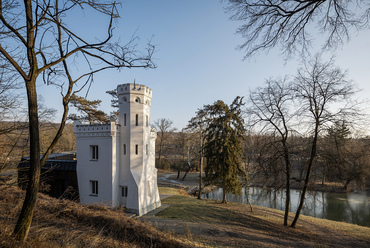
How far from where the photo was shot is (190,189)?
2791 centimetres

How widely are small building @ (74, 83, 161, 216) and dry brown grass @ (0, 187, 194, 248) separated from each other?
8361mm

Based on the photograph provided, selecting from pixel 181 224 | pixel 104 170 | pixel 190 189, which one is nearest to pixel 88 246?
pixel 181 224

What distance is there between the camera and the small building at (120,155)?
14.6 metres

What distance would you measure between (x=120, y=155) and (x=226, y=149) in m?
9.07

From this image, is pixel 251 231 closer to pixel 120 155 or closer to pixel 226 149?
pixel 226 149

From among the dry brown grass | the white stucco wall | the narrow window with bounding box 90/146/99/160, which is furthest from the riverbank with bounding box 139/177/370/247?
the narrow window with bounding box 90/146/99/160

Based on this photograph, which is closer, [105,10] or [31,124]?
[31,124]

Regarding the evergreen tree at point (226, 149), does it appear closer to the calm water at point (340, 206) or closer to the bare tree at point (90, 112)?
the calm water at point (340, 206)

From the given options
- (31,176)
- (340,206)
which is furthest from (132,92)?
(340,206)

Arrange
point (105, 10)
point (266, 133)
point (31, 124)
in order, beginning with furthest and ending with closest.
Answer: point (266, 133) < point (105, 10) < point (31, 124)

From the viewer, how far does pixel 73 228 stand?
4859 mm

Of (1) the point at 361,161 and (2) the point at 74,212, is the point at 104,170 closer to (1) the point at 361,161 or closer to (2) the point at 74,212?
(2) the point at 74,212

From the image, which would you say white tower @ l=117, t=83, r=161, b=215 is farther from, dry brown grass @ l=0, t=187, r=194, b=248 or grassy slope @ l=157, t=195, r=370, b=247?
dry brown grass @ l=0, t=187, r=194, b=248

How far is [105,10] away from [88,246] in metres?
4.90
